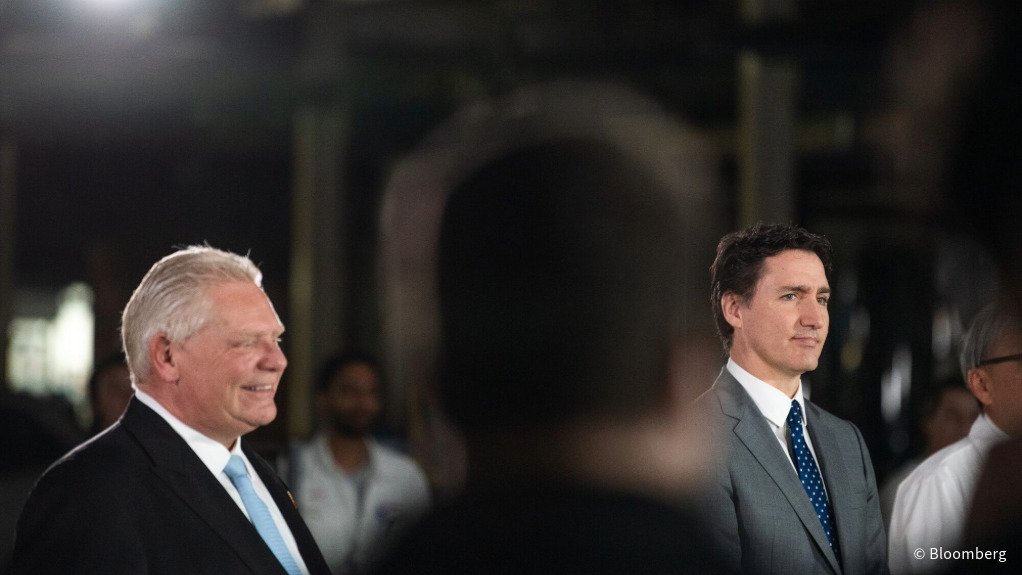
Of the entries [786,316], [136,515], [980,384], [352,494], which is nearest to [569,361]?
[786,316]

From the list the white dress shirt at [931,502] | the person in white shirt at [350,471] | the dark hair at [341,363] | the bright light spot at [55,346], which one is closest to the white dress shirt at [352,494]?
the person in white shirt at [350,471]

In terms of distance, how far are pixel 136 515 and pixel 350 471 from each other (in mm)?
1976

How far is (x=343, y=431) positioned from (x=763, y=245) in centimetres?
261

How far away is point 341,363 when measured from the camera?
387 cm

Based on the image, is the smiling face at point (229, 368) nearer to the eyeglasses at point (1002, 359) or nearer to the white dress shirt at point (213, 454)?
the white dress shirt at point (213, 454)

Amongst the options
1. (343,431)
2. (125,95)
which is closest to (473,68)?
(125,95)

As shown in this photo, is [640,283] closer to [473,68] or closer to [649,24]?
[649,24]

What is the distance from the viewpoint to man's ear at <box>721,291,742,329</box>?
4.16 ft

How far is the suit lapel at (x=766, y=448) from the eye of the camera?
1.25 metres

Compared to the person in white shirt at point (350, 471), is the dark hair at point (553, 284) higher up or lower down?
higher up

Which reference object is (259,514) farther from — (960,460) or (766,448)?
(960,460)

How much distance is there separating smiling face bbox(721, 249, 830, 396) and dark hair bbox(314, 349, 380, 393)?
2.68m

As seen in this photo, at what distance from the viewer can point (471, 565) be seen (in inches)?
37.4

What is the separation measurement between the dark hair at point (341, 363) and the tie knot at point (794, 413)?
2650 mm
